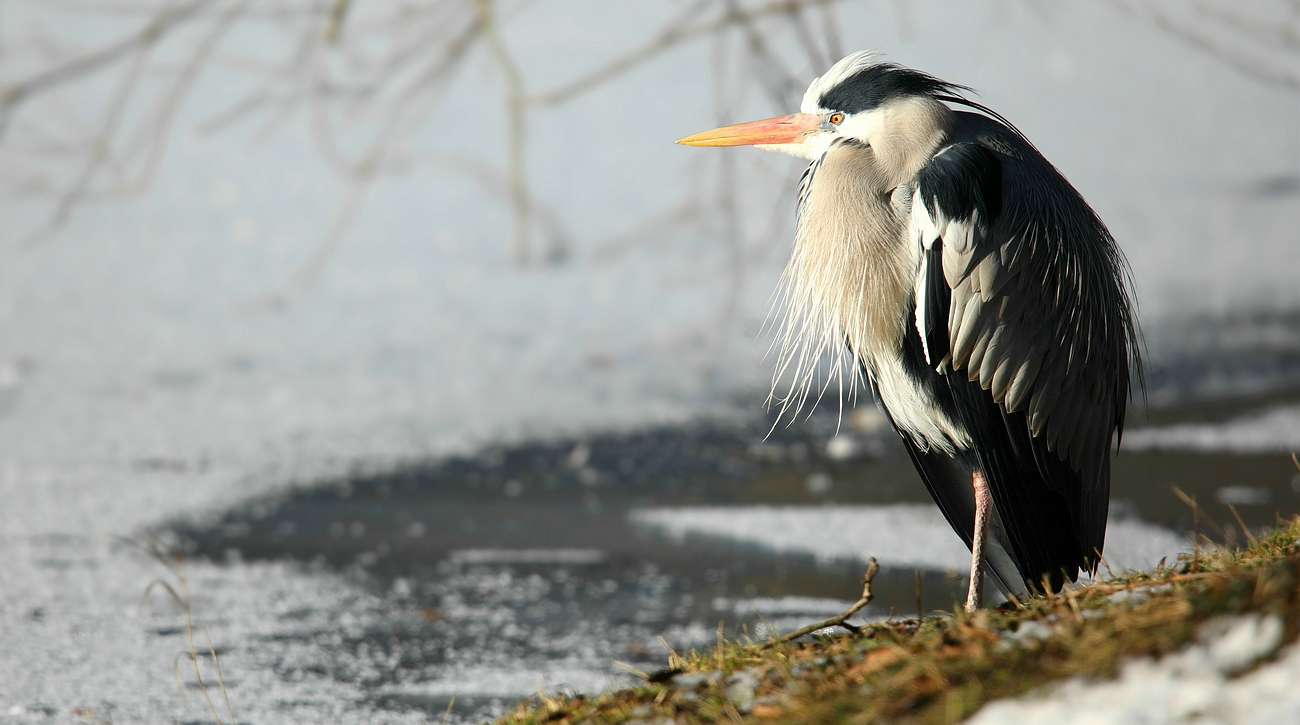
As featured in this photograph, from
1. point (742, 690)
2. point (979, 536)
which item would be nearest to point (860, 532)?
point (979, 536)

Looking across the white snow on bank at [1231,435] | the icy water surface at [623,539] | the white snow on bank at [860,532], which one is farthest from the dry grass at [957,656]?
the white snow on bank at [1231,435]

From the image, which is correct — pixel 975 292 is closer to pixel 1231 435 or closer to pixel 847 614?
pixel 847 614

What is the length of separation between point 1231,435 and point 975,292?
2.36m

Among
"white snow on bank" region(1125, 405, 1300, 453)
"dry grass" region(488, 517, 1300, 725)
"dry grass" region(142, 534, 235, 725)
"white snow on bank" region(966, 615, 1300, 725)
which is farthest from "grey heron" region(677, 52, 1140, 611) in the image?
"white snow on bank" region(1125, 405, 1300, 453)

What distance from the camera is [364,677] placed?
1668mm

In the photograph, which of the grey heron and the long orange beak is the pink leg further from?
the long orange beak

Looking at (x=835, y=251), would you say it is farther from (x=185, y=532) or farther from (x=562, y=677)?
(x=185, y=532)

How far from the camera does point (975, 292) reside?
1.29 meters

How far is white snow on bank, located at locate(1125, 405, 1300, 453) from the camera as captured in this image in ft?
10.1

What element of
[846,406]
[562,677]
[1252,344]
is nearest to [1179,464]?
[846,406]

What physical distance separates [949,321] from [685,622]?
35.8 inches

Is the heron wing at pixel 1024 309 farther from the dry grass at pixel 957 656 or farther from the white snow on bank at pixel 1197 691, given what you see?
the white snow on bank at pixel 1197 691

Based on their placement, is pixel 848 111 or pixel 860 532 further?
pixel 860 532

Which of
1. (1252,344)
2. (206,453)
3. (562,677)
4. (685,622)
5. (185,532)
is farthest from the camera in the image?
(1252,344)
